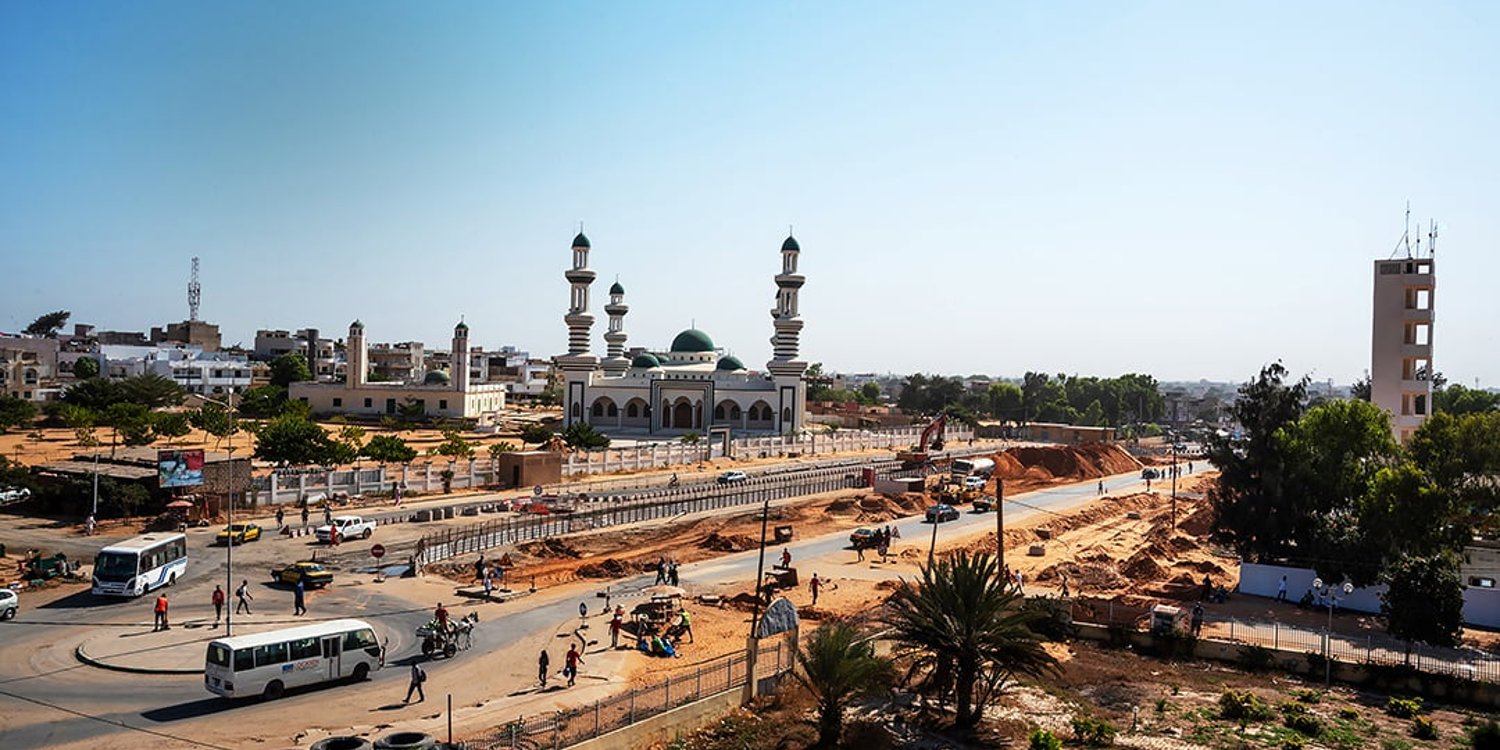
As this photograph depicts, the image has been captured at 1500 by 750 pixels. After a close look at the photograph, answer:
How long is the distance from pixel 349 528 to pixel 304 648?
18859 mm

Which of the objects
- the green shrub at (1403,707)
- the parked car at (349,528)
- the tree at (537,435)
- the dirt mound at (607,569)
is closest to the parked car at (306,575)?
the parked car at (349,528)

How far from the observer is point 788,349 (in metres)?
94.4

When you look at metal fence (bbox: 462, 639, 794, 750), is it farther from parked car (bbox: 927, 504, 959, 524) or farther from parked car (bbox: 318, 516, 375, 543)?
parked car (bbox: 927, 504, 959, 524)

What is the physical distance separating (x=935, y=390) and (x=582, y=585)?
12014cm

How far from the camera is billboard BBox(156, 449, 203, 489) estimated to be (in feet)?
131

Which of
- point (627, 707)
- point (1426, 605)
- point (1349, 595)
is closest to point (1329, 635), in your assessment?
point (1426, 605)

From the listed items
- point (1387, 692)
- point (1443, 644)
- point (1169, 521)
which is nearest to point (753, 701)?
point (1387, 692)

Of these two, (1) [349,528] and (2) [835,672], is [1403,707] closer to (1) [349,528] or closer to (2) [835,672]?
(2) [835,672]

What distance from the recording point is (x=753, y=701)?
22.4 meters

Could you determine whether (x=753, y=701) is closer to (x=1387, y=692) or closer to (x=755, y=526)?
(x=1387, y=692)

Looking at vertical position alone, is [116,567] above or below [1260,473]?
below

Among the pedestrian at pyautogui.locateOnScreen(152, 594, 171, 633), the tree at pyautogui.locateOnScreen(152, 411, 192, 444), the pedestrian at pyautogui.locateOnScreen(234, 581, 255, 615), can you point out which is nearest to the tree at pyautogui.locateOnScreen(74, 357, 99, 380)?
the tree at pyautogui.locateOnScreen(152, 411, 192, 444)

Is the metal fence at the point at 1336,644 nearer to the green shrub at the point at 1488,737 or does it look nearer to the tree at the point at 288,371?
the green shrub at the point at 1488,737

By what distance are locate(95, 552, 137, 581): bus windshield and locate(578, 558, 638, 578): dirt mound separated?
13125mm
